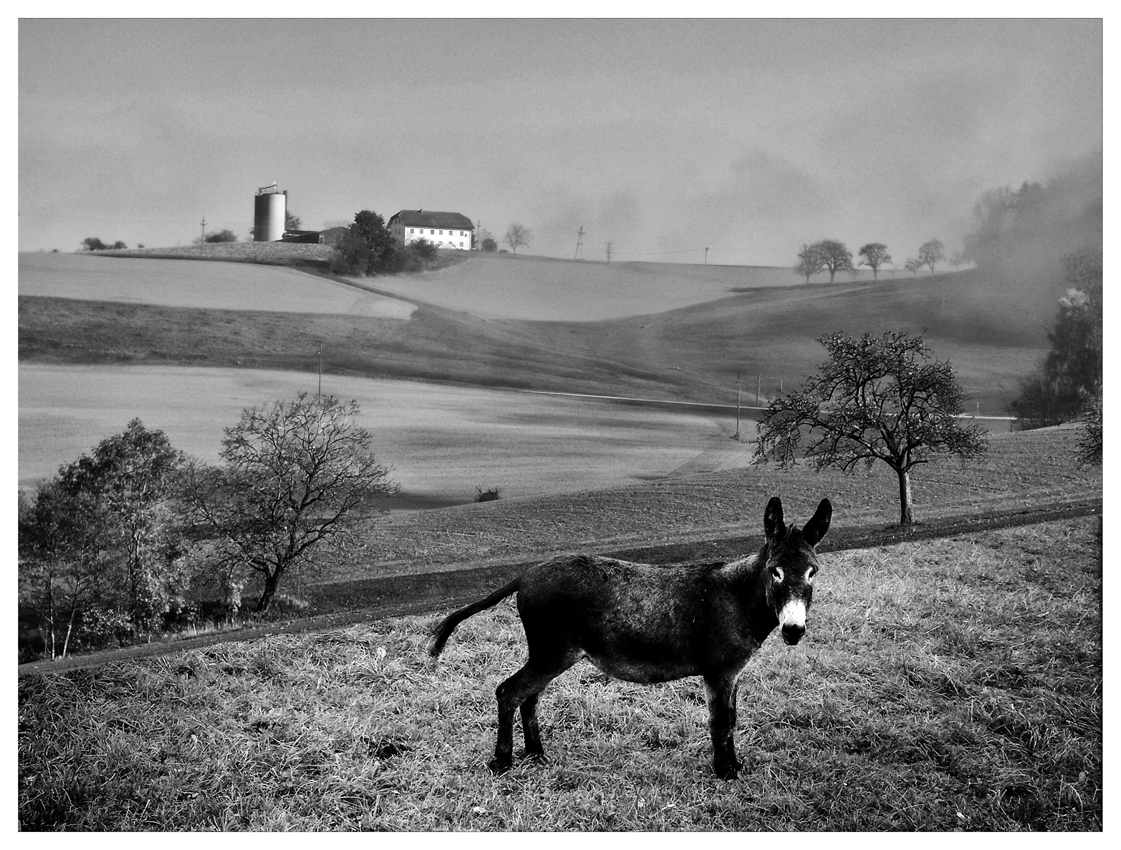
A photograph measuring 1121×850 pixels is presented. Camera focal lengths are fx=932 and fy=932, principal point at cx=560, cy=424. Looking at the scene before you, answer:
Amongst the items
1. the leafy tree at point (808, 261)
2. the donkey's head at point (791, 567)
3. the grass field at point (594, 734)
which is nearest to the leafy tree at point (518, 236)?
the leafy tree at point (808, 261)

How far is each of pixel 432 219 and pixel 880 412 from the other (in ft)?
8.41

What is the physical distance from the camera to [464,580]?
4.60 meters

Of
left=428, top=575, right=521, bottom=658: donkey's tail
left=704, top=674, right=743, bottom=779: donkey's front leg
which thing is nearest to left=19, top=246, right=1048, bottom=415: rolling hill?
left=428, top=575, right=521, bottom=658: donkey's tail

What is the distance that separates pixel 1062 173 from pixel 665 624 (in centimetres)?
341

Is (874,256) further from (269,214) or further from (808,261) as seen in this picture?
(269,214)

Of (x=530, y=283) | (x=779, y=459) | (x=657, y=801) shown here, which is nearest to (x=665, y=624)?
(x=657, y=801)

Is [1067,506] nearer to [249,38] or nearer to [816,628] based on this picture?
[816,628]

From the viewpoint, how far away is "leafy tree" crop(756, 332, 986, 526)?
4590mm

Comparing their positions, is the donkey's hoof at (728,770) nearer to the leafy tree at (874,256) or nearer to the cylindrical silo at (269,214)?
the leafy tree at (874,256)

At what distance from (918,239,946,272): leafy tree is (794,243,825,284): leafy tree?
0.54 metres

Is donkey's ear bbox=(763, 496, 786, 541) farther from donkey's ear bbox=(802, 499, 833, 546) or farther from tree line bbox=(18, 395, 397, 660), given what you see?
tree line bbox=(18, 395, 397, 660)

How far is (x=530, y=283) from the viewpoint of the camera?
5.22 metres

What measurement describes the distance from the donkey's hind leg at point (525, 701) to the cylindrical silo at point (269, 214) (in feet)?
10.1

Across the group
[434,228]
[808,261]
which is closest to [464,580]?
[434,228]
